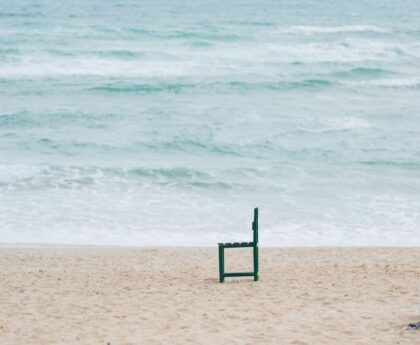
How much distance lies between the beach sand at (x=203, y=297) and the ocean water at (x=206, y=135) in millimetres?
1760

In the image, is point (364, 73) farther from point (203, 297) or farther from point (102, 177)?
point (203, 297)

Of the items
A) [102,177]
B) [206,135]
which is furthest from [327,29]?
[102,177]

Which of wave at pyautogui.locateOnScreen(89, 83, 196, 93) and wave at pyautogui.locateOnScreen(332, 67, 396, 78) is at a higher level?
wave at pyautogui.locateOnScreen(332, 67, 396, 78)

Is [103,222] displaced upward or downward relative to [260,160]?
downward

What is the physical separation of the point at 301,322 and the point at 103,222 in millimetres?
7902

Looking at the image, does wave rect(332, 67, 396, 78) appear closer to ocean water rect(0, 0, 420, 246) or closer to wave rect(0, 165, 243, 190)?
ocean water rect(0, 0, 420, 246)

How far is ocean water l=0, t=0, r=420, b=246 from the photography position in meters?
16.9

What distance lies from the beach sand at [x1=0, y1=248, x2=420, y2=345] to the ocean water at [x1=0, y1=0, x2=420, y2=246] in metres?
1.76

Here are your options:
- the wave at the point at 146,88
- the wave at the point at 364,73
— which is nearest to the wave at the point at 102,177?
the wave at the point at 146,88

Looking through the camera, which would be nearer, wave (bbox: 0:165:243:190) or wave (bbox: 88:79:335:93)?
wave (bbox: 0:165:243:190)

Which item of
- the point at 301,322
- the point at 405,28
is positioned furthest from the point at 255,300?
the point at 405,28

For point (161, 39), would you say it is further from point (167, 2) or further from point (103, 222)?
point (103, 222)

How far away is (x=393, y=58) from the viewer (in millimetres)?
42094

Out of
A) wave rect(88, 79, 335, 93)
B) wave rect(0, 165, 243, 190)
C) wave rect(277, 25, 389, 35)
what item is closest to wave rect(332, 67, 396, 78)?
wave rect(88, 79, 335, 93)
